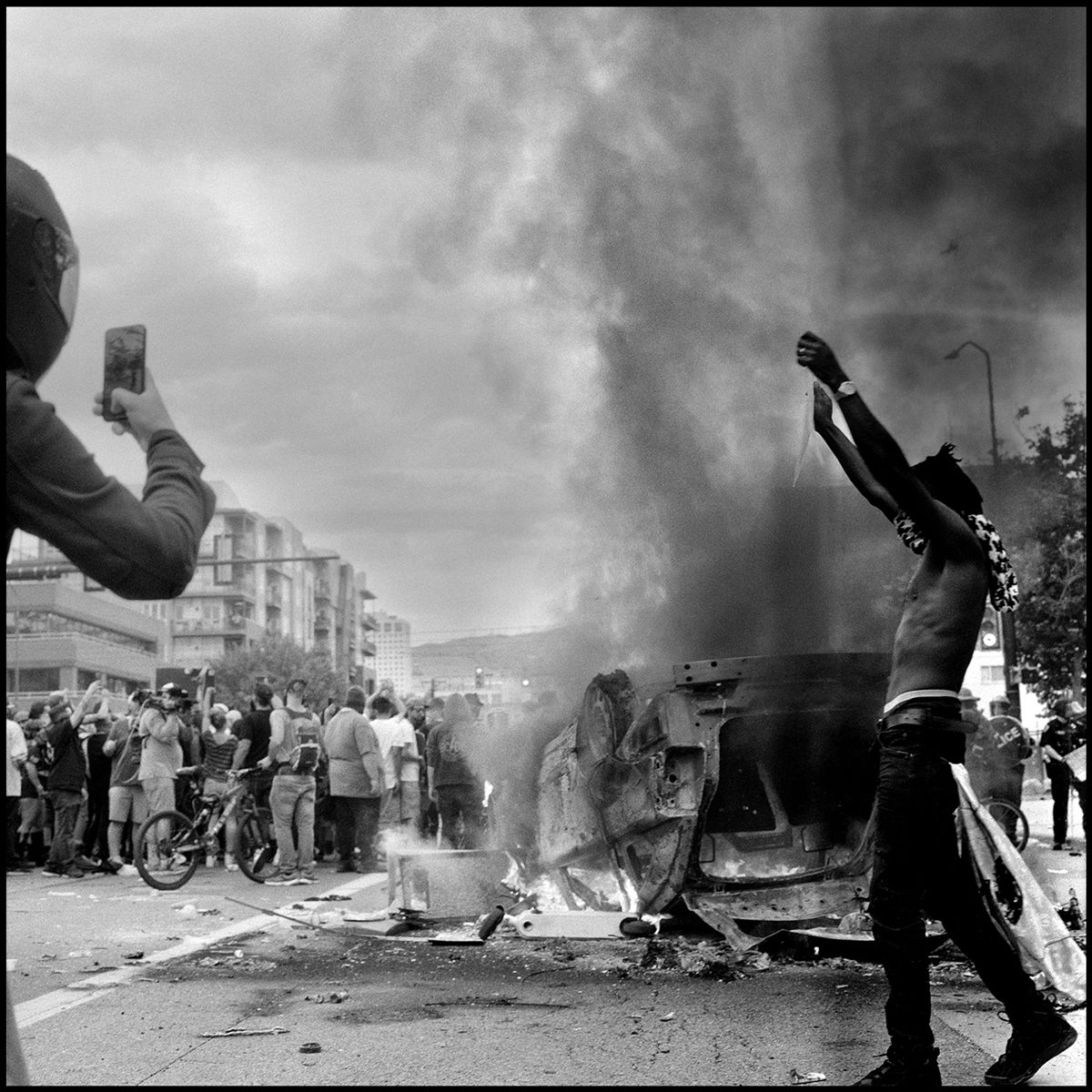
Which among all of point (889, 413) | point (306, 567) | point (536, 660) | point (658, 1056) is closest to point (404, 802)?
point (536, 660)

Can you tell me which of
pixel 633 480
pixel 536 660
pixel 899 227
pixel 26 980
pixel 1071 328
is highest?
pixel 899 227

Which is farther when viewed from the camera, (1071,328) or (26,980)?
(1071,328)

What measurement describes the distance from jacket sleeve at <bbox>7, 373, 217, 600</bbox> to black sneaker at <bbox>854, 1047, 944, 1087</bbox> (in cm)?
320

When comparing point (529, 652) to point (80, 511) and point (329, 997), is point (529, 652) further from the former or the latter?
point (80, 511)

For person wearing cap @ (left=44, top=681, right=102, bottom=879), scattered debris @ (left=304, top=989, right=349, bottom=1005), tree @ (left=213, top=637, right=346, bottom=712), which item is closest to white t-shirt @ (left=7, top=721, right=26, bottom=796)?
person wearing cap @ (left=44, top=681, right=102, bottom=879)

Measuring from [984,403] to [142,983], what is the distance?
393 inches

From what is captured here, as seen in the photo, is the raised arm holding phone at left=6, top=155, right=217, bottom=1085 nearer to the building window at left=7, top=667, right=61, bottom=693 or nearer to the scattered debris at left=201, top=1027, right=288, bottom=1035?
the scattered debris at left=201, top=1027, right=288, bottom=1035

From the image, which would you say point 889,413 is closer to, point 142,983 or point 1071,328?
point 1071,328

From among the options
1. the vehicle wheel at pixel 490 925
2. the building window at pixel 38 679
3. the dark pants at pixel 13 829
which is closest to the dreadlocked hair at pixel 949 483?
the vehicle wheel at pixel 490 925

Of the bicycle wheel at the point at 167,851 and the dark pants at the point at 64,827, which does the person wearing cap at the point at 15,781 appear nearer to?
the dark pants at the point at 64,827

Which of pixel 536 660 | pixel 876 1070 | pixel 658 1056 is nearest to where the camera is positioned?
pixel 876 1070

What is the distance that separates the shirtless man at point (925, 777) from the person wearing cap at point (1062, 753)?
10.9m

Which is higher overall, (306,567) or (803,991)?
(306,567)

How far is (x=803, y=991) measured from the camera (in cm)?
632
